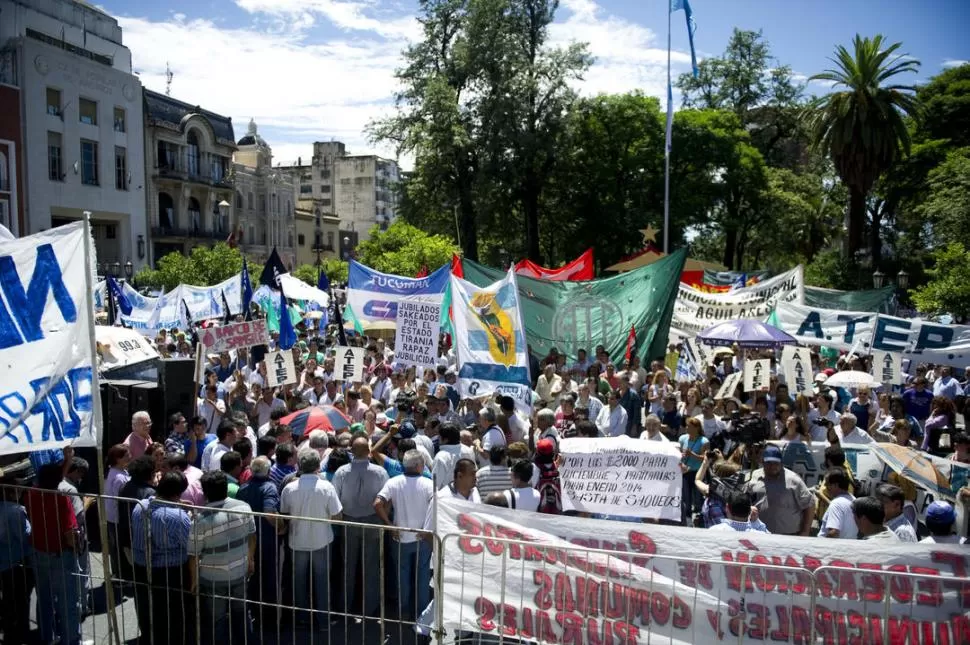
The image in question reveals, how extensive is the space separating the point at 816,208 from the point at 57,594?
1813 inches

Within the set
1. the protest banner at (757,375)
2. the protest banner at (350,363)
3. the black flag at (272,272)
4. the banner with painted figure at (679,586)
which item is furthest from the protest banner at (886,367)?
the black flag at (272,272)

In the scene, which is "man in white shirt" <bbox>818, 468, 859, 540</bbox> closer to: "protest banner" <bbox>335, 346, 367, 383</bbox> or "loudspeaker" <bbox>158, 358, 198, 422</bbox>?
"protest banner" <bbox>335, 346, 367, 383</bbox>

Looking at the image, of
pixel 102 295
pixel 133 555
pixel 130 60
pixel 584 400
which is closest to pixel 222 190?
pixel 130 60

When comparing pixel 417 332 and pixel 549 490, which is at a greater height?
pixel 417 332

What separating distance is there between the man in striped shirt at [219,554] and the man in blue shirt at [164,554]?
9cm

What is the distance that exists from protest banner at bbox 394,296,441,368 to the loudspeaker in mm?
2736

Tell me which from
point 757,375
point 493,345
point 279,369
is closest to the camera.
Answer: point 493,345

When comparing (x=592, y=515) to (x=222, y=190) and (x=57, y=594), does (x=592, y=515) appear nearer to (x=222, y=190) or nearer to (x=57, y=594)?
(x=57, y=594)

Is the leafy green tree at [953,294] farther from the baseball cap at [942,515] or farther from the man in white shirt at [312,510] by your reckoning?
the man in white shirt at [312,510]

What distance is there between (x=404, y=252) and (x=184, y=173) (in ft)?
101

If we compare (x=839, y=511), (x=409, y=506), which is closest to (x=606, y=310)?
(x=839, y=511)

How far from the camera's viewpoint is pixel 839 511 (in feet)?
20.4

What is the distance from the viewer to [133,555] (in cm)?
573

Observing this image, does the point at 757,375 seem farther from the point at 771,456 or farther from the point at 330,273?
the point at 330,273
